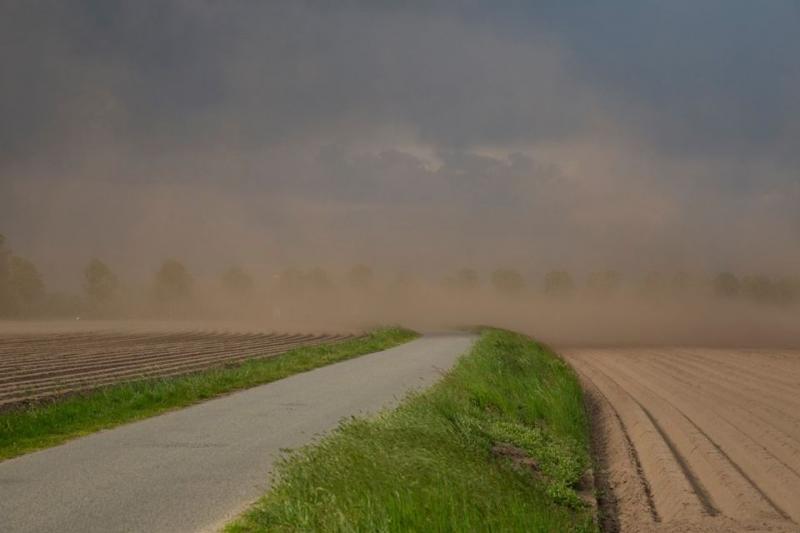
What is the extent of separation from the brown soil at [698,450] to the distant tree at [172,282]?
148120 mm

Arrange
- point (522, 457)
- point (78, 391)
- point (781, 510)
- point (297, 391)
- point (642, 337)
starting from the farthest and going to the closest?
point (642, 337)
point (78, 391)
point (297, 391)
point (522, 457)
point (781, 510)

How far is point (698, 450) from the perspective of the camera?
15438mm

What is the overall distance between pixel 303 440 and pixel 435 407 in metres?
2.15

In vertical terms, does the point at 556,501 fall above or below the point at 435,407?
below

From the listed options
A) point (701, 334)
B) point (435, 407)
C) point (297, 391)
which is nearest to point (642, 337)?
point (701, 334)

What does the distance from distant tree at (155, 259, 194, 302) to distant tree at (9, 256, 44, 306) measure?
33.2 metres

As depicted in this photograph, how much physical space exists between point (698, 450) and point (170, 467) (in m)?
9.84

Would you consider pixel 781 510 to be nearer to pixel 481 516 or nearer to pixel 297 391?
pixel 481 516

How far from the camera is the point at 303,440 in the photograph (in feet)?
41.0

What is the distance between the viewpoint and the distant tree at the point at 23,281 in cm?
13375

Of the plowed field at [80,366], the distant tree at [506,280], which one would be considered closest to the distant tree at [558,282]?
the distant tree at [506,280]

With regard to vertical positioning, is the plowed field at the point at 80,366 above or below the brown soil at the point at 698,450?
above

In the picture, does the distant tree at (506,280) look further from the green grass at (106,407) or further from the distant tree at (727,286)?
the green grass at (106,407)

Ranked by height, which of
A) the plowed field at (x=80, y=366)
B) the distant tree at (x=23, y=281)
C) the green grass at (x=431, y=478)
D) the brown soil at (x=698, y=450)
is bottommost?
the brown soil at (x=698, y=450)
